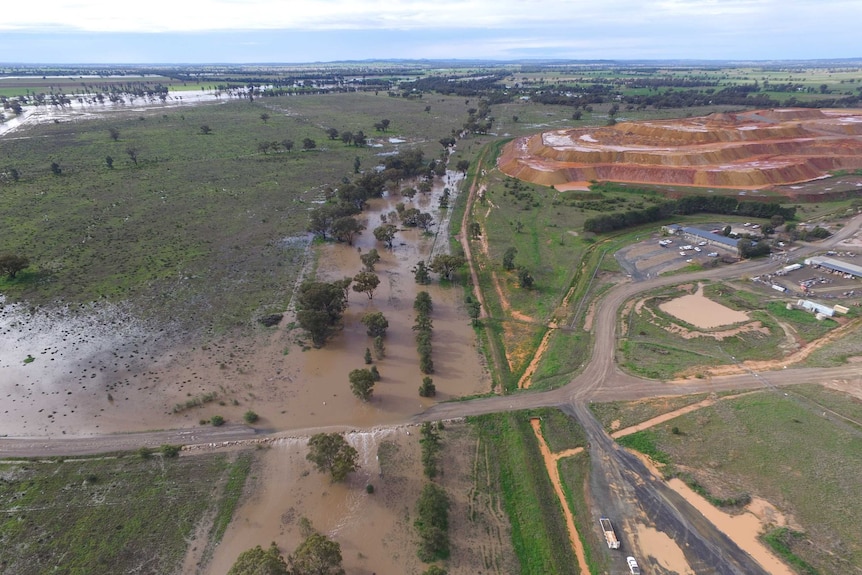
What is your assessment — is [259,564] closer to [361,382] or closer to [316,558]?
[316,558]

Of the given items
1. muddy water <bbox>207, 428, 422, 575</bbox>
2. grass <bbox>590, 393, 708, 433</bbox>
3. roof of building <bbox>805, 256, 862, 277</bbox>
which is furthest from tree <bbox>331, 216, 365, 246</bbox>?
roof of building <bbox>805, 256, 862, 277</bbox>

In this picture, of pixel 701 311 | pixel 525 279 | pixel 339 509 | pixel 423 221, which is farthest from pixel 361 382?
pixel 423 221

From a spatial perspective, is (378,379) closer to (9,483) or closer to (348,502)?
(348,502)

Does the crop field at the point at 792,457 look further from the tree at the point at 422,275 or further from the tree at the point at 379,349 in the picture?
the tree at the point at 422,275

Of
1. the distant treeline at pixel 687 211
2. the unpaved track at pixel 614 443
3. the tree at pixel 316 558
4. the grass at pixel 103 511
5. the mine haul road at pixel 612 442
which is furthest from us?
the distant treeline at pixel 687 211

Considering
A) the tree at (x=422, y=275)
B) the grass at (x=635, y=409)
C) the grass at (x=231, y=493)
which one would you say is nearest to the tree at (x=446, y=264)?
the tree at (x=422, y=275)

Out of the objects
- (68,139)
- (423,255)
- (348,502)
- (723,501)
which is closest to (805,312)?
(723,501)

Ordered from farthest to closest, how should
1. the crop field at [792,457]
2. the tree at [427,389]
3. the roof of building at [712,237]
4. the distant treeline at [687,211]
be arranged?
the distant treeline at [687,211], the roof of building at [712,237], the tree at [427,389], the crop field at [792,457]
